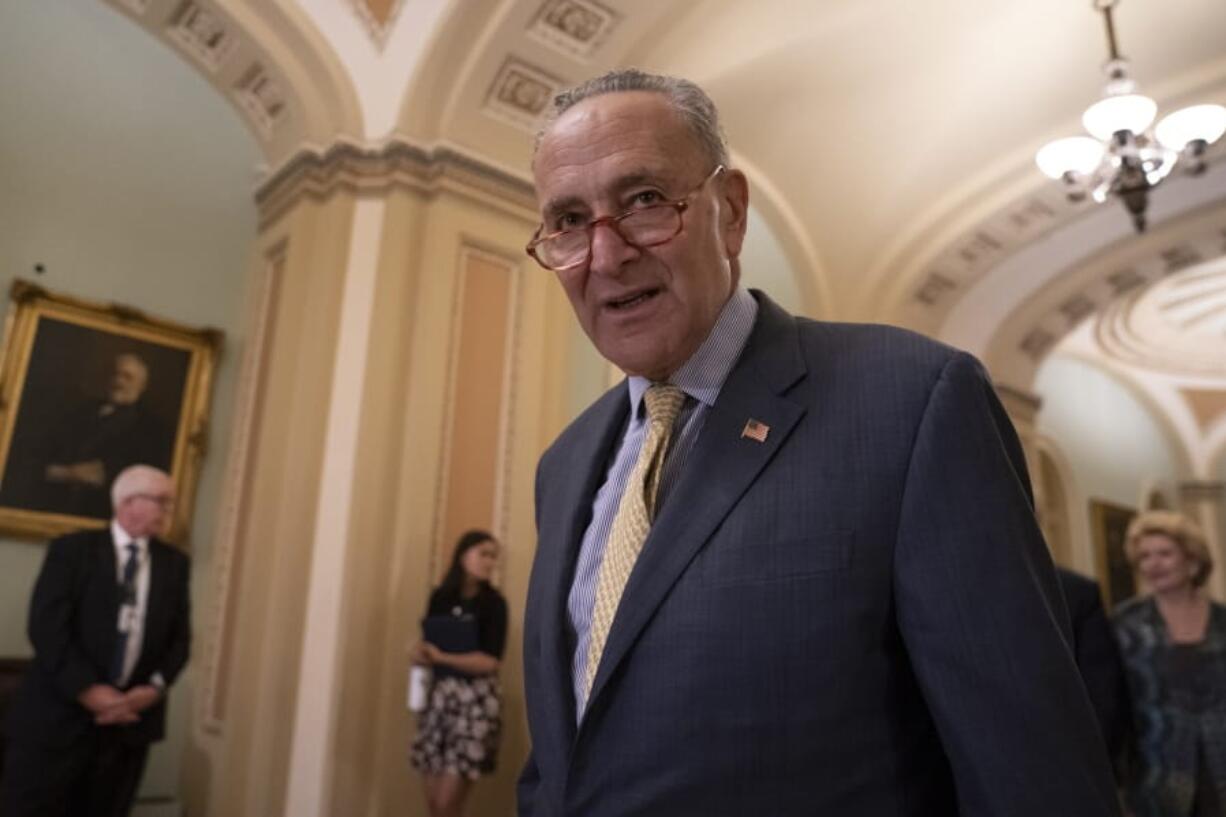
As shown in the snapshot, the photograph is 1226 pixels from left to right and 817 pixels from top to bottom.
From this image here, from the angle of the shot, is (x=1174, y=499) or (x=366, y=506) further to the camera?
(x=1174, y=499)

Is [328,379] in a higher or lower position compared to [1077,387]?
lower

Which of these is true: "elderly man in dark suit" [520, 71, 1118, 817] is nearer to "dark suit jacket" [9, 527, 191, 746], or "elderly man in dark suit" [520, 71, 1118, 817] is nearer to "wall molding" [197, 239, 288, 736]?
"dark suit jacket" [9, 527, 191, 746]

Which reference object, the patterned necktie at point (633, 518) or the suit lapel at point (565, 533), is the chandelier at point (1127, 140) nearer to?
the suit lapel at point (565, 533)

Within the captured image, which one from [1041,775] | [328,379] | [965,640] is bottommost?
[1041,775]

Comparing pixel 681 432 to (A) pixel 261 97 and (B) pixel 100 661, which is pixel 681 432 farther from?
(A) pixel 261 97

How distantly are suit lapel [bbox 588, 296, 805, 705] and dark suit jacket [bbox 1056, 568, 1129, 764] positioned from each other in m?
2.89

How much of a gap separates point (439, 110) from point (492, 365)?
1.47 meters

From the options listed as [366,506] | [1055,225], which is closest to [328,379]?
[366,506]

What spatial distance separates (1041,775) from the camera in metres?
0.85

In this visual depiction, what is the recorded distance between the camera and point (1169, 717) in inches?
132

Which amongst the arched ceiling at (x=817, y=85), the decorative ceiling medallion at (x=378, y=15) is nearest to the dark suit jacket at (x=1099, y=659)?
the arched ceiling at (x=817, y=85)

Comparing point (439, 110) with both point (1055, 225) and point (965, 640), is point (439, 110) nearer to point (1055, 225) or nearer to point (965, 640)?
point (965, 640)

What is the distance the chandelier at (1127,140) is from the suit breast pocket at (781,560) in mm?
5584

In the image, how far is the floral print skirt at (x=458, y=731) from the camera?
13.7 ft
